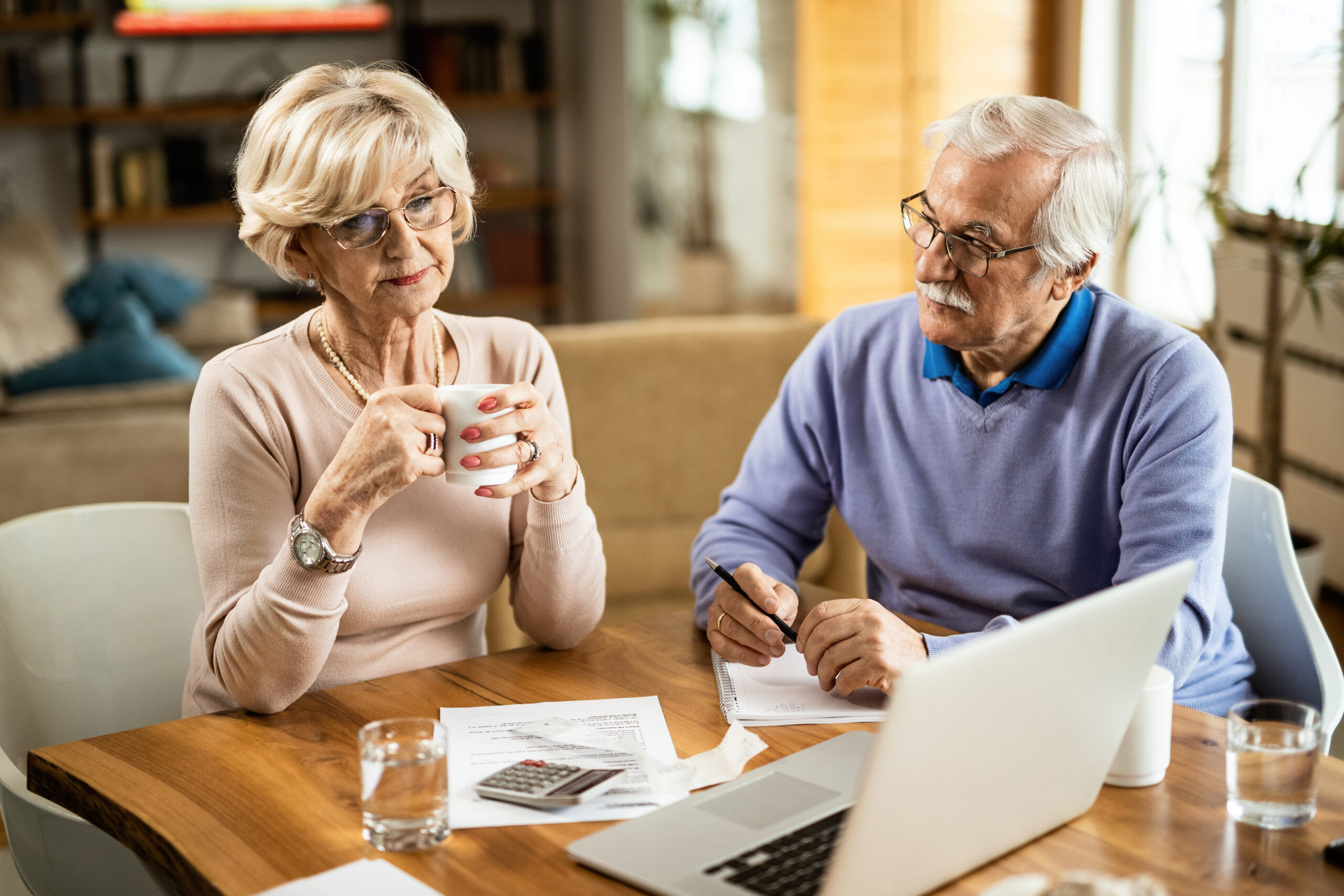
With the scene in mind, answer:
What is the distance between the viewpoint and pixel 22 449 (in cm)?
328

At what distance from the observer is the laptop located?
723 mm

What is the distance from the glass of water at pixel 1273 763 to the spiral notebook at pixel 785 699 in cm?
31

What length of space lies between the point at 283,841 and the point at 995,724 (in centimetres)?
53

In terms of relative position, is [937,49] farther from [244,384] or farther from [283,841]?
[283,841]

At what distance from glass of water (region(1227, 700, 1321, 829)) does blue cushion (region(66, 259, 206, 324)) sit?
16.1 feet

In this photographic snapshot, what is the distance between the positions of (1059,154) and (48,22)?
17.3ft

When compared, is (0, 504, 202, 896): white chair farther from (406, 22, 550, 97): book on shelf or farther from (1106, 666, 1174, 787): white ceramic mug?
(406, 22, 550, 97): book on shelf

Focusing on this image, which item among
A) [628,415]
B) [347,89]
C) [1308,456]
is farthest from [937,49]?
[347,89]

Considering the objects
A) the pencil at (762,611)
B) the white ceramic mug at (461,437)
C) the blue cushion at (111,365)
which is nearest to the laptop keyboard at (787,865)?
the pencil at (762,611)

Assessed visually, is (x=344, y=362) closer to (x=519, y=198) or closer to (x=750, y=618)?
(x=750, y=618)

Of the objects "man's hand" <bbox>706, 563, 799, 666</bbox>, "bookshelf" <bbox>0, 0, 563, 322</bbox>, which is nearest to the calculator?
"man's hand" <bbox>706, 563, 799, 666</bbox>

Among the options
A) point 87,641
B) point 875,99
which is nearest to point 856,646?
point 87,641

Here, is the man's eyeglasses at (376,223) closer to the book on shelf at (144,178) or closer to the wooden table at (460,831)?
the wooden table at (460,831)

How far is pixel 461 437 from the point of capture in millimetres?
1152
